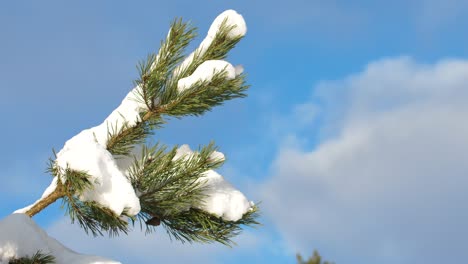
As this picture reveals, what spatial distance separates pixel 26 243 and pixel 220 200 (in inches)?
55.3

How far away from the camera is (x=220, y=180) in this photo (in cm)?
514

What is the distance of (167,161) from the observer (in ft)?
16.0

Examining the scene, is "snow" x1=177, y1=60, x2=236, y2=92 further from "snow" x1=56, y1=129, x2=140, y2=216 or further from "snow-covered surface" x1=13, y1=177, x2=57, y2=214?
"snow-covered surface" x1=13, y1=177, x2=57, y2=214

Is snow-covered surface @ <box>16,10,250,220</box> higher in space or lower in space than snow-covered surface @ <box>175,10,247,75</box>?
lower

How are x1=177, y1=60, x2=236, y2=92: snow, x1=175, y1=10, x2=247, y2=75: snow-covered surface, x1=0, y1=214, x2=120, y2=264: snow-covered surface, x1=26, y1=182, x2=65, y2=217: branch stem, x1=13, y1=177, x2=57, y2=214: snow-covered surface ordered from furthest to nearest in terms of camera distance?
x1=175, y1=10, x2=247, y2=75: snow-covered surface → x1=177, y1=60, x2=236, y2=92: snow → x1=13, y1=177, x2=57, y2=214: snow-covered surface → x1=26, y1=182, x2=65, y2=217: branch stem → x1=0, y1=214, x2=120, y2=264: snow-covered surface

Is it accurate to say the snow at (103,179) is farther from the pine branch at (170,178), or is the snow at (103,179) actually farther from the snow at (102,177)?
the pine branch at (170,178)

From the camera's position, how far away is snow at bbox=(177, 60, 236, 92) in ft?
16.9

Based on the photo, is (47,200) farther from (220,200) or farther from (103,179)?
(220,200)

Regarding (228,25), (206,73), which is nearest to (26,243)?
(206,73)

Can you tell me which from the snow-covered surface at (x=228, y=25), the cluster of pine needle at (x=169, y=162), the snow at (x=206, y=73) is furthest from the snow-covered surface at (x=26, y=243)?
the snow-covered surface at (x=228, y=25)

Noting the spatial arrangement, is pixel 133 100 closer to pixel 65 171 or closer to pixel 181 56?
pixel 181 56

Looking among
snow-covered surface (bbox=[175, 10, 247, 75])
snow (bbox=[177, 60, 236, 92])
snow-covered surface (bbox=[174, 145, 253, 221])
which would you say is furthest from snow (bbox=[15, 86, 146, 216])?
snow-covered surface (bbox=[175, 10, 247, 75])

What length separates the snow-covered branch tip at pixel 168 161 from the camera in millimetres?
4766

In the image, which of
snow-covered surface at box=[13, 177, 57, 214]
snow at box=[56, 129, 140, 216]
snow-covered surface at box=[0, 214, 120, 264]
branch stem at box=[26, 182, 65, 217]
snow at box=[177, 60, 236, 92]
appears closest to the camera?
snow-covered surface at box=[0, 214, 120, 264]
